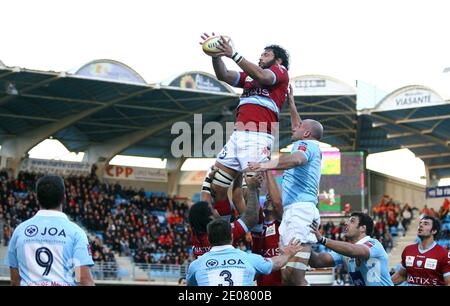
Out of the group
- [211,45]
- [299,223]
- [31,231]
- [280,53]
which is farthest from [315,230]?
[31,231]

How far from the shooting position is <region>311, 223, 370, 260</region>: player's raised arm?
29.9ft

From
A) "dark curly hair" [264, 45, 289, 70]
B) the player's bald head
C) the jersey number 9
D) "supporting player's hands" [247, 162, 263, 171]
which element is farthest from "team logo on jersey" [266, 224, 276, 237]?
the jersey number 9

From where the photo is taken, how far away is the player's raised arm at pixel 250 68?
8883 mm

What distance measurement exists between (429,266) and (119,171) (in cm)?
3778

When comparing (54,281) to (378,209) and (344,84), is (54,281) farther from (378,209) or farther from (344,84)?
(378,209)

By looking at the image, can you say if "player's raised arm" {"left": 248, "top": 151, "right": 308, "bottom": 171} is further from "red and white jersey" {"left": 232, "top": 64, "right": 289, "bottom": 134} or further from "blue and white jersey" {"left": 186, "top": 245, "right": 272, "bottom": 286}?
"blue and white jersey" {"left": 186, "top": 245, "right": 272, "bottom": 286}

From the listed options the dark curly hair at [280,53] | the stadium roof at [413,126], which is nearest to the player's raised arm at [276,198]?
the dark curly hair at [280,53]

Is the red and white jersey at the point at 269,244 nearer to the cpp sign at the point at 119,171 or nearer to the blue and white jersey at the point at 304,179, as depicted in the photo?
the blue and white jersey at the point at 304,179

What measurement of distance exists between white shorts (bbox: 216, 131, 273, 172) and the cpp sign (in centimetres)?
3817

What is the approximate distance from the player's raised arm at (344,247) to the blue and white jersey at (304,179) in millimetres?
420

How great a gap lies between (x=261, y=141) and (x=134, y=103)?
106ft

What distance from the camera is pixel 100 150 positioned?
46.8 meters
